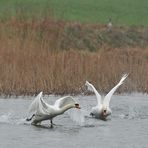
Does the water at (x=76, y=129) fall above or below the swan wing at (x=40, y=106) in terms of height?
below

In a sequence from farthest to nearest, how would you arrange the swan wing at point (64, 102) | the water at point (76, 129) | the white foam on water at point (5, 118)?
the white foam on water at point (5, 118) → the swan wing at point (64, 102) → the water at point (76, 129)

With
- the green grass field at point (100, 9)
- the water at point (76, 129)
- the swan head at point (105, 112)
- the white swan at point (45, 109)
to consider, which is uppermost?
the green grass field at point (100, 9)

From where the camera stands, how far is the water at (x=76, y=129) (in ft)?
52.7

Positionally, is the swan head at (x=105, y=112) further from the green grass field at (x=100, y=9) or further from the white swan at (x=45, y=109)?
the green grass field at (x=100, y=9)

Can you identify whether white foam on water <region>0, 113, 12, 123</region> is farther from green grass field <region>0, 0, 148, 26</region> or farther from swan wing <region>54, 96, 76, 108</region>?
green grass field <region>0, 0, 148, 26</region>

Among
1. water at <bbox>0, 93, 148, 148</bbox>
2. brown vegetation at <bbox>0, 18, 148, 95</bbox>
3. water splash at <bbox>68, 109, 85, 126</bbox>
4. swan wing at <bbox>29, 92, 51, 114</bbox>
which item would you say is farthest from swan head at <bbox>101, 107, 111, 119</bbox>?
brown vegetation at <bbox>0, 18, 148, 95</bbox>

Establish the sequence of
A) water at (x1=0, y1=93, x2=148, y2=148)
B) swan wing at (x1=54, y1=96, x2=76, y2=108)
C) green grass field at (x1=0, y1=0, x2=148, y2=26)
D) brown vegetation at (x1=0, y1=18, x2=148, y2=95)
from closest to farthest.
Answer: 1. water at (x1=0, y1=93, x2=148, y2=148)
2. swan wing at (x1=54, y1=96, x2=76, y2=108)
3. brown vegetation at (x1=0, y1=18, x2=148, y2=95)
4. green grass field at (x1=0, y1=0, x2=148, y2=26)

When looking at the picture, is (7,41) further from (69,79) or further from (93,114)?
(93,114)

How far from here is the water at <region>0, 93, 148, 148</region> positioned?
16078mm

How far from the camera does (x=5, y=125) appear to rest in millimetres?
18109

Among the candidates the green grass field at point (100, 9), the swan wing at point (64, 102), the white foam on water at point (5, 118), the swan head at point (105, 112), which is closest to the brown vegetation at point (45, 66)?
the white foam on water at point (5, 118)

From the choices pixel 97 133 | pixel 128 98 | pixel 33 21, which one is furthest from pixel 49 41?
pixel 97 133

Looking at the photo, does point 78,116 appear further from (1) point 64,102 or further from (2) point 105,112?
(2) point 105,112

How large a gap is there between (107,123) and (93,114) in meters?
1.08
